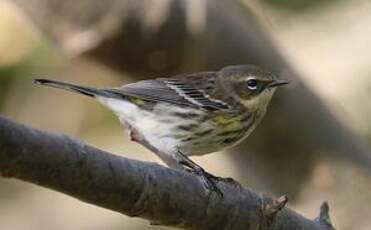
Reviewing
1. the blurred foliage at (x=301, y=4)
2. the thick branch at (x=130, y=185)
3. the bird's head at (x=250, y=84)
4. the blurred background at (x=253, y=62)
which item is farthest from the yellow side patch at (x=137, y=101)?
the blurred foliage at (x=301, y=4)

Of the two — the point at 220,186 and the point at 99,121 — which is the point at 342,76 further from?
the point at 220,186

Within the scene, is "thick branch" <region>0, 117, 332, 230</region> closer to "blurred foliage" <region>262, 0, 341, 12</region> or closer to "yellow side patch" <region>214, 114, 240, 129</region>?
"yellow side patch" <region>214, 114, 240, 129</region>

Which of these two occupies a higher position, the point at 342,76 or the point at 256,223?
the point at 342,76

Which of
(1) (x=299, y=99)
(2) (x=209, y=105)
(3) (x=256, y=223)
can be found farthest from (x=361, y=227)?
(3) (x=256, y=223)

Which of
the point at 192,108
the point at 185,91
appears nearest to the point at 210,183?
the point at 192,108

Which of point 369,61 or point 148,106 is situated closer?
point 148,106

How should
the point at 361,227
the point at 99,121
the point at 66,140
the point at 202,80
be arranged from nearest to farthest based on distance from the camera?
the point at 66,140
the point at 202,80
the point at 361,227
the point at 99,121

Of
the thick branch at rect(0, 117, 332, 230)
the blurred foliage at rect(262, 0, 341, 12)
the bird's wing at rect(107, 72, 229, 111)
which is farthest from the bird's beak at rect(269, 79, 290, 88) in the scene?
the blurred foliage at rect(262, 0, 341, 12)
